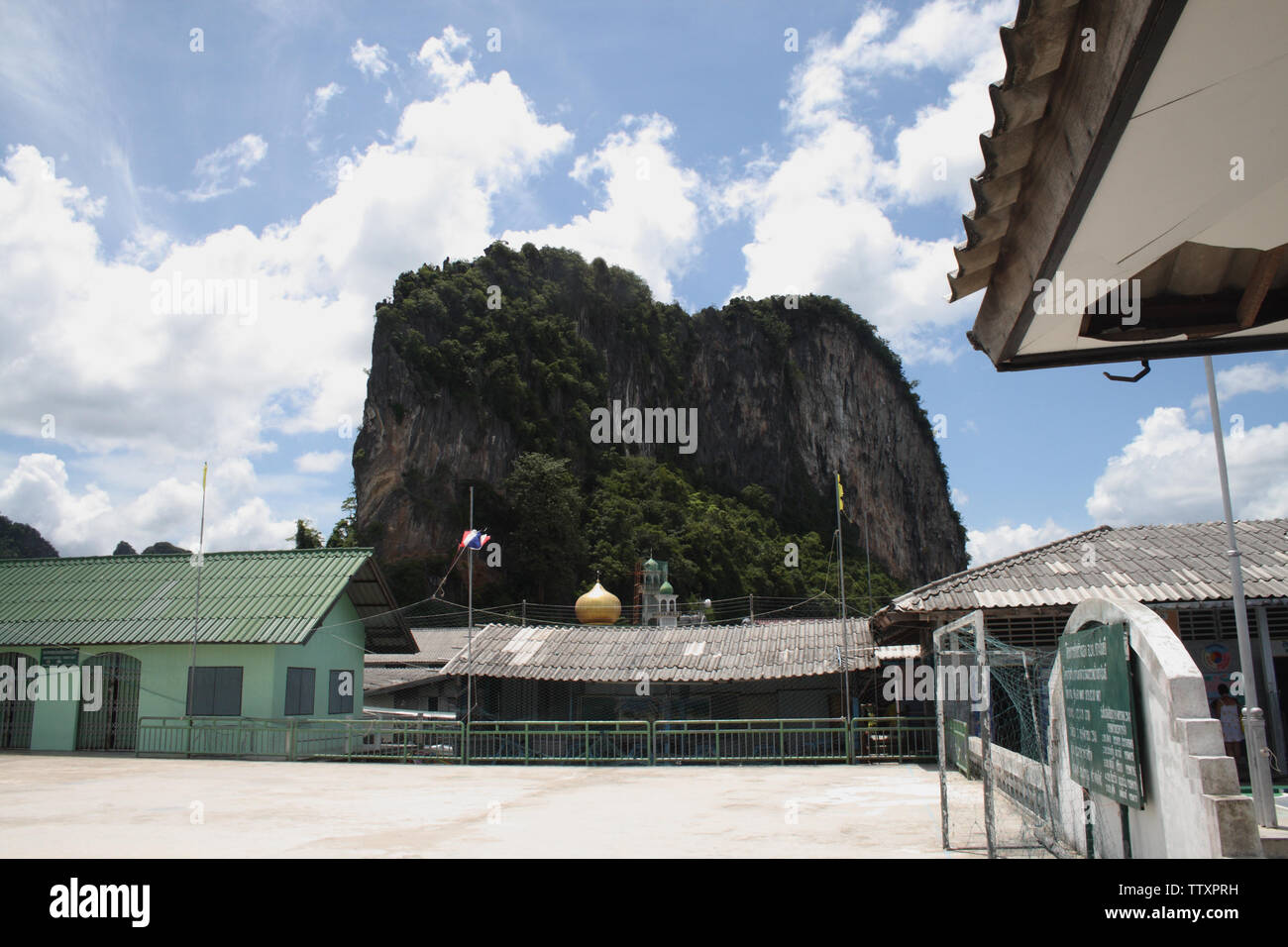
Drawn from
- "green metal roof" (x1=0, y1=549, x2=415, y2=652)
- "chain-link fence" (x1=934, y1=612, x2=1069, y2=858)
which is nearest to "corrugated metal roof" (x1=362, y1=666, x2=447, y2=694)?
"green metal roof" (x1=0, y1=549, x2=415, y2=652)

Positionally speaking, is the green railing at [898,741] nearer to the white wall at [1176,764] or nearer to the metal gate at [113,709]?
the white wall at [1176,764]

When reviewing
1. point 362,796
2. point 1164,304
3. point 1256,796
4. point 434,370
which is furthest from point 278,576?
point 434,370

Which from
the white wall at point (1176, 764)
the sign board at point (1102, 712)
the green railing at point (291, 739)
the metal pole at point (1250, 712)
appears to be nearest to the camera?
the white wall at point (1176, 764)

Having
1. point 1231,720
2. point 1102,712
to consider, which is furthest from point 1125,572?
point 1102,712

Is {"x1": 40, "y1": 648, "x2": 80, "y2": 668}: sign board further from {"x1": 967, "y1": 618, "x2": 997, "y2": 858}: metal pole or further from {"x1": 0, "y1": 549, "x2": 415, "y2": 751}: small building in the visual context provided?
{"x1": 967, "y1": 618, "x2": 997, "y2": 858}: metal pole

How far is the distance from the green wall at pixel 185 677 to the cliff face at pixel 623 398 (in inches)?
1218

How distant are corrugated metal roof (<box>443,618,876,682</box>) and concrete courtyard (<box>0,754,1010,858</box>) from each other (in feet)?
14.7

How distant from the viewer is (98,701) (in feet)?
72.8

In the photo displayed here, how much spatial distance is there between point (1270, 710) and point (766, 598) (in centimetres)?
5121

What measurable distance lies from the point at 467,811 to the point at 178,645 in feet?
45.5

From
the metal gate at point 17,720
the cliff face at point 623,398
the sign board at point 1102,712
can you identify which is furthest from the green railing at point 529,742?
the cliff face at point 623,398

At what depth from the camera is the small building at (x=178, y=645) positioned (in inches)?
841

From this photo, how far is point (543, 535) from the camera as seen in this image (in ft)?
183

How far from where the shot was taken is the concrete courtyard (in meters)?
8.31
